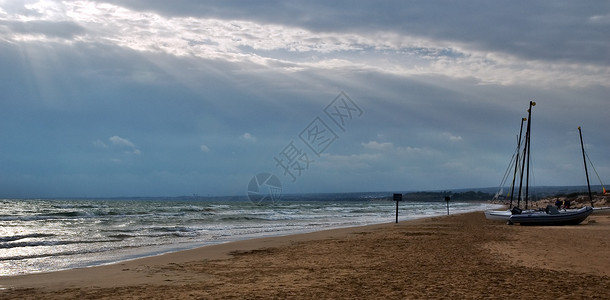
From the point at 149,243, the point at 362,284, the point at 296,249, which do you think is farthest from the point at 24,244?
the point at 362,284

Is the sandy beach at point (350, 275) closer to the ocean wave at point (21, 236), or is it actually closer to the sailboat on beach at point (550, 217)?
the ocean wave at point (21, 236)

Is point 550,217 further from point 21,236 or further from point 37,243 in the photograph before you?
point 21,236

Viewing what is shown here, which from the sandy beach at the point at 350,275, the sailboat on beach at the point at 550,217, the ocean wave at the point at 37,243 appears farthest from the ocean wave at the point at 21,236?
the sailboat on beach at the point at 550,217

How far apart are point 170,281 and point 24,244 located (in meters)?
11.9

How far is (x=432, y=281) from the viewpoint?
9641mm


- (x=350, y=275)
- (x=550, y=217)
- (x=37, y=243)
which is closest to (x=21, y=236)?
(x=37, y=243)

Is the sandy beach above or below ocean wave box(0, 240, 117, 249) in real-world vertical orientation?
above

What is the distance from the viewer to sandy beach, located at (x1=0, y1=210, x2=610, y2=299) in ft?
28.6

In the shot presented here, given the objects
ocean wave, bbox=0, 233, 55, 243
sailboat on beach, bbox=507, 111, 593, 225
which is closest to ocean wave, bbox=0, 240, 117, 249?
ocean wave, bbox=0, 233, 55, 243

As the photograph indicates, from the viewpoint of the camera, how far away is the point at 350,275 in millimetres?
10562

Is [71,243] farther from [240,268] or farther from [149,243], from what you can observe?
[240,268]

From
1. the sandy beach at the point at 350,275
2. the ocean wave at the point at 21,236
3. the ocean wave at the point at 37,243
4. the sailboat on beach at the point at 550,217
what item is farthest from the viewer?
the sailboat on beach at the point at 550,217

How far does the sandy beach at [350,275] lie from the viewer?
28.6ft

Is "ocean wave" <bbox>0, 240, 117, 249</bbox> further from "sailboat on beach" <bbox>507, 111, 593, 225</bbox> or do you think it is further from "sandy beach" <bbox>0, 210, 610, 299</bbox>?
"sailboat on beach" <bbox>507, 111, 593, 225</bbox>
